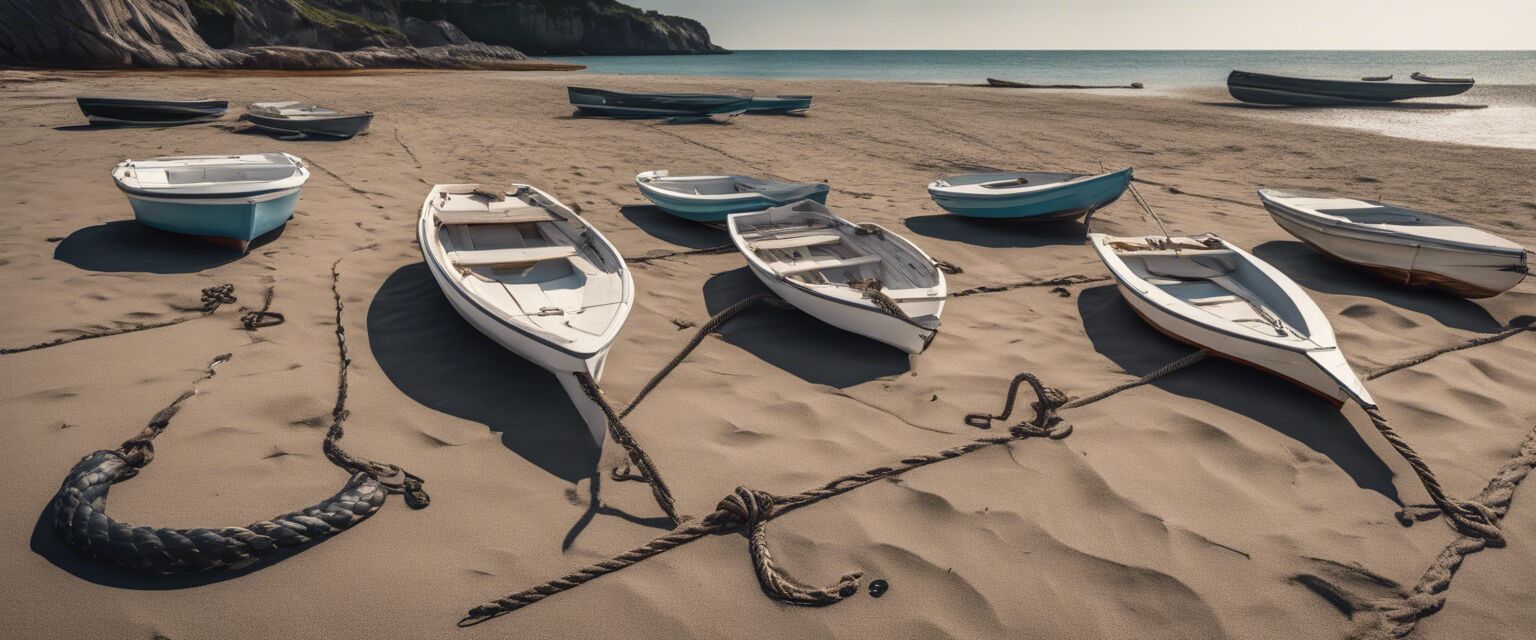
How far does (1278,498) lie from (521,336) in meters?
4.14

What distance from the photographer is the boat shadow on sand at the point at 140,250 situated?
19.5 ft

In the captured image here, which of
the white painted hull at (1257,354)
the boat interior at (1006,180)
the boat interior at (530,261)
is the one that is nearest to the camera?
the white painted hull at (1257,354)

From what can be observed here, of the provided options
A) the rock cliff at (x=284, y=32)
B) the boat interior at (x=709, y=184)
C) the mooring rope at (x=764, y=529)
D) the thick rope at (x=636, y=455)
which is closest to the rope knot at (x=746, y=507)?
the mooring rope at (x=764, y=529)

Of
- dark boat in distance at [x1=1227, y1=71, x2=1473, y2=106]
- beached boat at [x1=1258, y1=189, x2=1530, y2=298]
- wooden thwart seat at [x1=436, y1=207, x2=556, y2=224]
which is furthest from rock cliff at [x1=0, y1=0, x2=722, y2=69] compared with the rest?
dark boat in distance at [x1=1227, y1=71, x2=1473, y2=106]

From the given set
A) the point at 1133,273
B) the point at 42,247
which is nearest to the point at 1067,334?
the point at 1133,273

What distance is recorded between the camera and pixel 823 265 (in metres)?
5.96

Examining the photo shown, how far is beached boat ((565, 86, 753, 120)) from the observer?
58.3 feet

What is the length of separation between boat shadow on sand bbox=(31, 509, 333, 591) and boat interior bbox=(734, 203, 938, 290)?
391cm

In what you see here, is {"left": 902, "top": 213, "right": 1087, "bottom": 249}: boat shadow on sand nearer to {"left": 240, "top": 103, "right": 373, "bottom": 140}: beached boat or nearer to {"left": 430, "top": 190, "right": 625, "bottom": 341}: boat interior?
{"left": 430, "top": 190, "right": 625, "bottom": 341}: boat interior

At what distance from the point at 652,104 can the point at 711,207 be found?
11257mm

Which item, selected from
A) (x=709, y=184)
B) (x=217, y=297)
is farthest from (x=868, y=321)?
(x=217, y=297)

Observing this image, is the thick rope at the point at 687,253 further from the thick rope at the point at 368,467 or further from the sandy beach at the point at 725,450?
the thick rope at the point at 368,467

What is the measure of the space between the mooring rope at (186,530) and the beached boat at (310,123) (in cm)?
1045

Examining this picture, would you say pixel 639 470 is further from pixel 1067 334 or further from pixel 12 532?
pixel 1067 334
